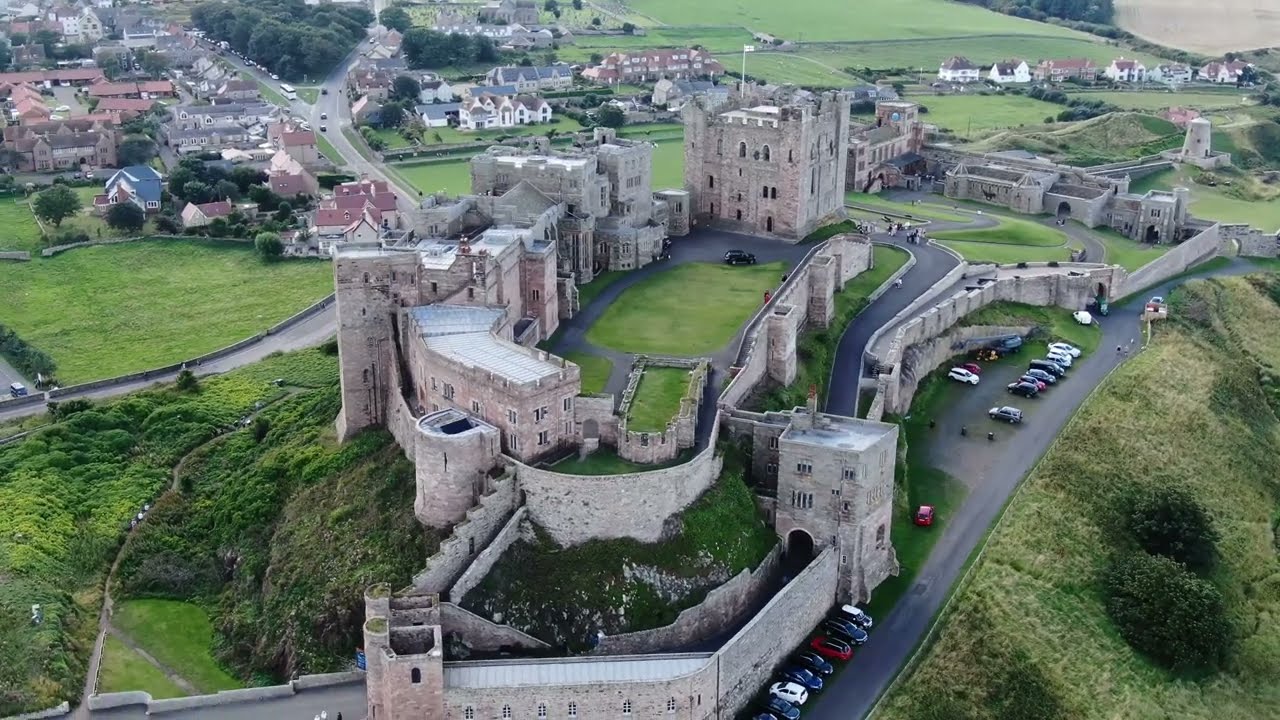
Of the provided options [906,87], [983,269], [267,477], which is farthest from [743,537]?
[906,87]

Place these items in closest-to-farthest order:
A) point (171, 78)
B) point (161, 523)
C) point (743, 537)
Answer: point (743, 537) → point (161, 523) → point (171, 78)

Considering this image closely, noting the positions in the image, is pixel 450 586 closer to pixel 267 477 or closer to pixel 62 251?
pixel 267 477

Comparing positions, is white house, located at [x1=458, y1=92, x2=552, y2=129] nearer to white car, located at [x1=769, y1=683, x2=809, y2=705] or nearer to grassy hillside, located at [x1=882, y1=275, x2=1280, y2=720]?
grassy hillside, located at [x1=882, y1=275, x2=1280, y2=720]

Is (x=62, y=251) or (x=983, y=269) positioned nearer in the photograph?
(x=983, y=269)

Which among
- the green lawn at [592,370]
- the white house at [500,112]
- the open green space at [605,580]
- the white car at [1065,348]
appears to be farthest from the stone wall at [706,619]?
the white house at [500,112]

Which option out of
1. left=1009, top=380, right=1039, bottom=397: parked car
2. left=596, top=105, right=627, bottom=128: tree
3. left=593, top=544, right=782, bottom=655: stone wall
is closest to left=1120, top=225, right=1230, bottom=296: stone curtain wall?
left=1009, top=380, right=1039, bottom=397: parked car

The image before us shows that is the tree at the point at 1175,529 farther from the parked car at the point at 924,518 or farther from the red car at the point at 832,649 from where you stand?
the red car at the point at 832,649

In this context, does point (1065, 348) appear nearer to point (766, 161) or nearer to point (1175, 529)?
point (1175, 529)
